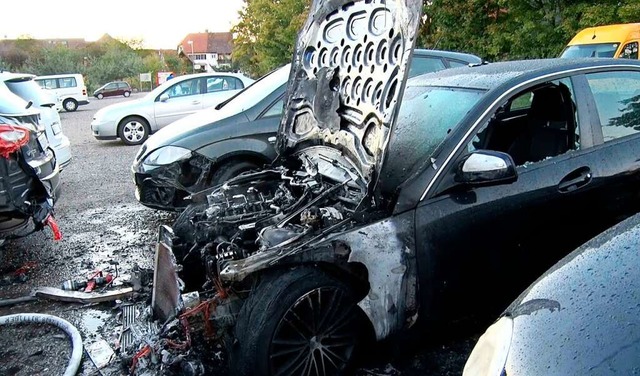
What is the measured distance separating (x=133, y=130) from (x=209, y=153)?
7.91 metres

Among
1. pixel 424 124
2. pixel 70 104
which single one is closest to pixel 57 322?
pixel 424 124

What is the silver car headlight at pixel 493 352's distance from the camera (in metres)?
1.56

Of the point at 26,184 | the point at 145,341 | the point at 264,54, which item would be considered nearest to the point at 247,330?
the point at 145,341

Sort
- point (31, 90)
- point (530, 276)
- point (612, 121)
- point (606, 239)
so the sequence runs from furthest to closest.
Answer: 1. point (31, 90)
2. point (612, 121)
3. point (530, 276)
4. point (606, 239)

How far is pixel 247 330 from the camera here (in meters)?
2.57

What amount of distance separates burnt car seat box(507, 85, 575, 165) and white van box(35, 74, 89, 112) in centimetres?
2751

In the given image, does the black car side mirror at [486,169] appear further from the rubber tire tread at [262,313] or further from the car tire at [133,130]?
the car tire at [133,130]

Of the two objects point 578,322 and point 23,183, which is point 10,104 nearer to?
point 23,183

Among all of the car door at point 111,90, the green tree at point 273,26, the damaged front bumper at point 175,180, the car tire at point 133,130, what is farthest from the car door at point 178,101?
the car door at point 111,90

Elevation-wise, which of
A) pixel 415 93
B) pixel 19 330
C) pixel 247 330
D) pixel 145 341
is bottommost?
pixel 19 330

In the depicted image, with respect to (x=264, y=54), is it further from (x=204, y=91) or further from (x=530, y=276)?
(x=530, y=276)

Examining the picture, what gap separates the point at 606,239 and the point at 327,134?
1.94 m

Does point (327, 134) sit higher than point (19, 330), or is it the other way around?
point (327, 134)

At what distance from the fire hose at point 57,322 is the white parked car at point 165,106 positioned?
8762 millimetres
